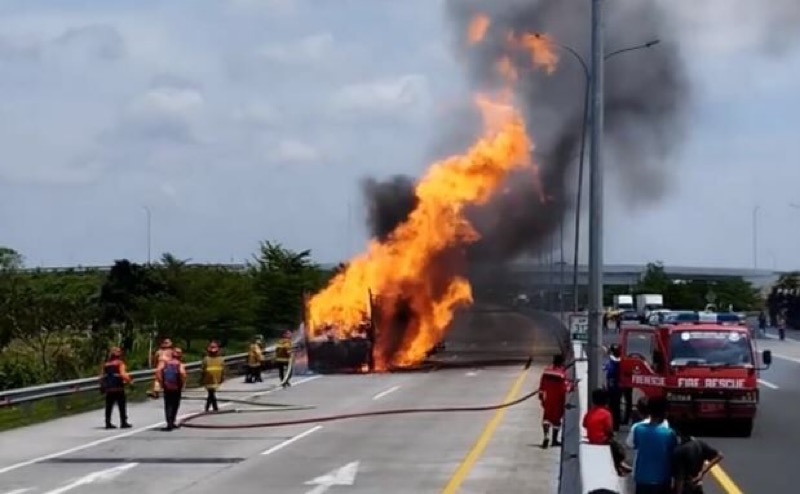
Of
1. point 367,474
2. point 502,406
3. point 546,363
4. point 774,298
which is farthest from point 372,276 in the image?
point 774,298

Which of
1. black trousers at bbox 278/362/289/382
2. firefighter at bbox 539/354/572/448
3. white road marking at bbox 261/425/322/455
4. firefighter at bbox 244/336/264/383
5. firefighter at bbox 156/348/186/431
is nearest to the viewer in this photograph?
firefighter at bbox 539/354/572/448

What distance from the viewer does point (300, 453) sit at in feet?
72.1

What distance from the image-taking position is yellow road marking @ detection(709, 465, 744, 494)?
1772 cm

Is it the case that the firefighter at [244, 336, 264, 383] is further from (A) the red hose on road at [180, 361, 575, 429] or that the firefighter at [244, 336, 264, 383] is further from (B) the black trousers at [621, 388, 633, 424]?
(B) the black trousers at [621, 388, 633, 424]

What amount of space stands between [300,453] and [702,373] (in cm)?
748

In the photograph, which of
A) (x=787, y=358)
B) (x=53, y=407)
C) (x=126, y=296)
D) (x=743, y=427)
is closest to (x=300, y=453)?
(x=743, y=427)

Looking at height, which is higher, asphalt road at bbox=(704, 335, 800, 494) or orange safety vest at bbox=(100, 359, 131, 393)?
orange safety vest at bbox=(100, 359, 131, 393)

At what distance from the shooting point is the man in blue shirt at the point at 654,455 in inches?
466

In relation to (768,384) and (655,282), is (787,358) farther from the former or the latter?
(655,282)

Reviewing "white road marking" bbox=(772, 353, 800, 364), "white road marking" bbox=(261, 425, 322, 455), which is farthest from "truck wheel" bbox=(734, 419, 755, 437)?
"white road marking" bbox=(772, 353, 800, 364)

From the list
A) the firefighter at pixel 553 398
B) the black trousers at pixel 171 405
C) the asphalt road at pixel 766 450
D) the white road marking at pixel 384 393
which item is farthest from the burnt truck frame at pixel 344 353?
the firefighter at pixel 553 398

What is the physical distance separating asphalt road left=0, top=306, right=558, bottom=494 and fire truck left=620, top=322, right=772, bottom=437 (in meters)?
2.39

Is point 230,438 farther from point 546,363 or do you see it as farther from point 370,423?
point 546,363

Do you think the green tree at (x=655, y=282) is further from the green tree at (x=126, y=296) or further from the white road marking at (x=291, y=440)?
the white road marking at (x=291, y=440)
